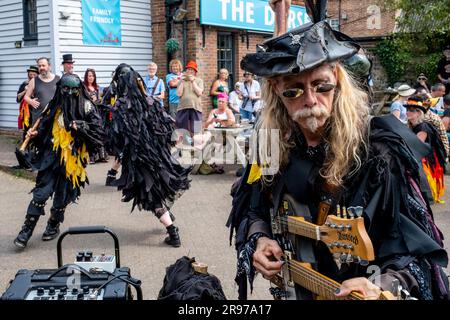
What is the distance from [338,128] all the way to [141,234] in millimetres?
4732

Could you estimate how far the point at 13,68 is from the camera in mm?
13406

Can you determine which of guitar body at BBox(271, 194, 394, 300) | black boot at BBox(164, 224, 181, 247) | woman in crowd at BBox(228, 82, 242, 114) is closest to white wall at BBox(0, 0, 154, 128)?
woman in crowd at BBox(228, 82, 242, 114)

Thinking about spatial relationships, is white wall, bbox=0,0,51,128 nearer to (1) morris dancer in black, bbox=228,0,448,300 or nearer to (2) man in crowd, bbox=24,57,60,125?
(2) man in crowd, bbox=24,57,60,125

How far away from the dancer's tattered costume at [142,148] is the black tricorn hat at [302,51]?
386cm

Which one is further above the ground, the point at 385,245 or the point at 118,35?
the point at 118,35

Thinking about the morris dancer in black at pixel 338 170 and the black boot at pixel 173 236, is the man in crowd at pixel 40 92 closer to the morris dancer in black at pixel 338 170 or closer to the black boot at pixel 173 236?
the black boot at pixel 173 236

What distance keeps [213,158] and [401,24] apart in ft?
33.2

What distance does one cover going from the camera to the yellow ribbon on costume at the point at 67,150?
6.04 m

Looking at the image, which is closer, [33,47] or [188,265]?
[188,265]

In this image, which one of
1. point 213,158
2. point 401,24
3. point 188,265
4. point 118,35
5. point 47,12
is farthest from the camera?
point 401,24

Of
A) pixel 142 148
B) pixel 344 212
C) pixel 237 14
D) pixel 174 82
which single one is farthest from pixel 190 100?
pixel 344 212

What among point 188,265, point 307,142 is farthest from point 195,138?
point 307,142

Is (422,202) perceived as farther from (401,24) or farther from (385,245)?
(401,24)
